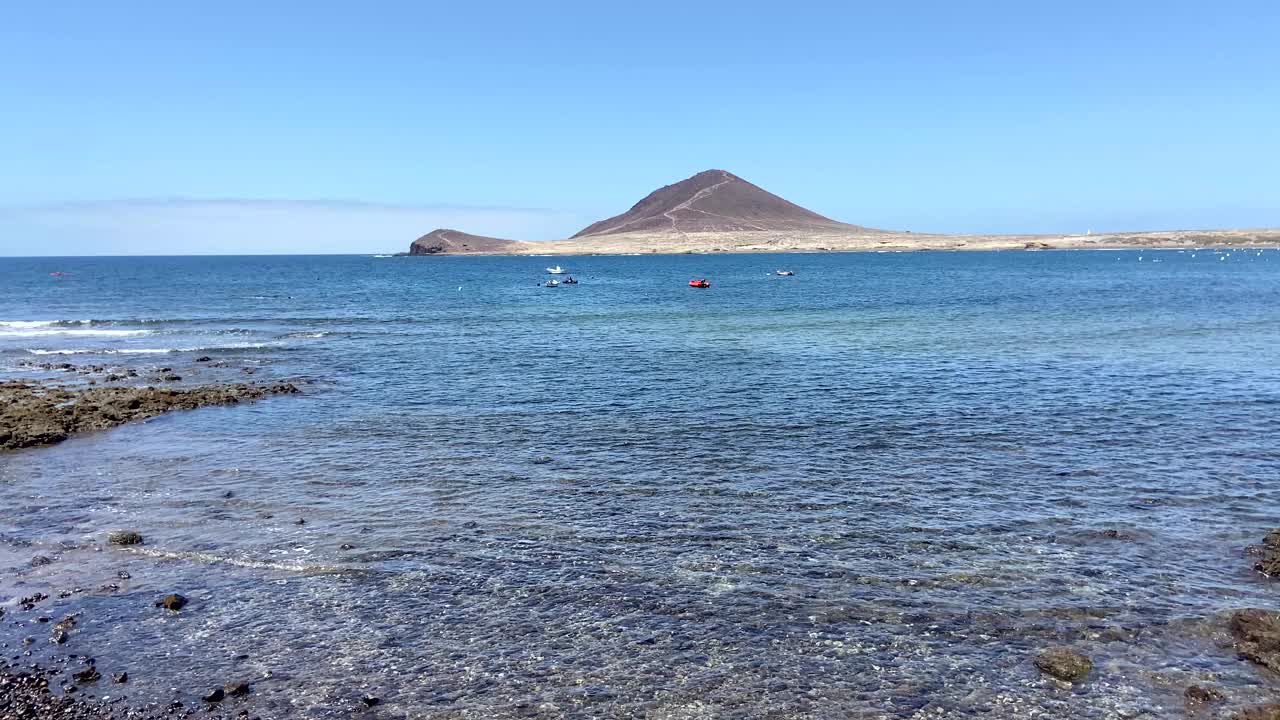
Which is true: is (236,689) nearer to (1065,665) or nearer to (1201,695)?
(1065,665)

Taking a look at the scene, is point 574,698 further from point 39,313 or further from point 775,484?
point 39,313

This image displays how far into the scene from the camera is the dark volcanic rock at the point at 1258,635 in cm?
1174

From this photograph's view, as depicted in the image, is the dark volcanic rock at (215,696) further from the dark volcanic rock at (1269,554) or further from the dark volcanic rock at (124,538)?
the dark volcanic rock at (1269,554)

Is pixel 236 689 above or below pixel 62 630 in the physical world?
below

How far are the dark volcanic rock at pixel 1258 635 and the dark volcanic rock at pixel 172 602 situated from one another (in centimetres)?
1579

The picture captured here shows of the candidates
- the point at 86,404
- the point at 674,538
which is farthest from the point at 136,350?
the point at 674,538

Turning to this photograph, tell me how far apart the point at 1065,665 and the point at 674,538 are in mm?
7169

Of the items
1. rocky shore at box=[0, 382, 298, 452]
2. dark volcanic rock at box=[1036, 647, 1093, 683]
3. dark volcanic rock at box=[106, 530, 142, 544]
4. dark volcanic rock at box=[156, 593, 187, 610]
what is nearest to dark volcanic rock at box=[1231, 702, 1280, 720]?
dark volcanic rock at box=[1036, 647, 1093, 683]

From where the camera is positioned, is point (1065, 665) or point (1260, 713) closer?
point (1260, 713)

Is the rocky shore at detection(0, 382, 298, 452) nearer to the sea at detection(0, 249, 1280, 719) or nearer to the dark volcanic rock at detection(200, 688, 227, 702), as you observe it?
the sea at detection(0, 249, 1280, 719)

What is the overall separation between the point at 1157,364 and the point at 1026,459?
20173mm

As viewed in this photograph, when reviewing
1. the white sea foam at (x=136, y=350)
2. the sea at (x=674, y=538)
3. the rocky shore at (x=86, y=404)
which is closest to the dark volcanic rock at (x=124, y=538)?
the sea at (x=674, y=538)

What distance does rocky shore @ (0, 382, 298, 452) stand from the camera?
85.8 feet

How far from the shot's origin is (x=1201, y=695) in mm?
10914
